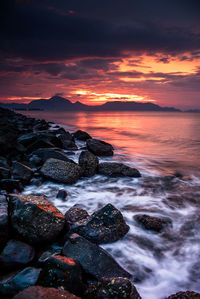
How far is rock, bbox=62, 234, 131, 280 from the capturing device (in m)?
2.51

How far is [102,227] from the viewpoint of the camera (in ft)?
11.0

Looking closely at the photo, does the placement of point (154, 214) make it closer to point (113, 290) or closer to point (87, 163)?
point (87, 163)

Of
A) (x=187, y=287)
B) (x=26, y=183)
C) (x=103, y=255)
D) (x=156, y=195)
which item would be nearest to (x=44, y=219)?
(x=103, y=255)

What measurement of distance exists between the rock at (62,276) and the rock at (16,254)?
565 millimetres

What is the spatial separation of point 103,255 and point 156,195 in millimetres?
3844

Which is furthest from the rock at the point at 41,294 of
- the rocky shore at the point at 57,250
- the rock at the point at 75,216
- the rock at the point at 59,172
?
the rock at the point at 59,172

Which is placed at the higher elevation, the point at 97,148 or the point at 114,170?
the point at 97,148

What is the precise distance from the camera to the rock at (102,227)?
3.26 m

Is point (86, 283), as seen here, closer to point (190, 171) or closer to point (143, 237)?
point (143, 237)

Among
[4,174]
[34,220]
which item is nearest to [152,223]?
[34,220]

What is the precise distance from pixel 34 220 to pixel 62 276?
1057 millimetres

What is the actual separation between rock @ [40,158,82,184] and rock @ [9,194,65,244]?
113 inches

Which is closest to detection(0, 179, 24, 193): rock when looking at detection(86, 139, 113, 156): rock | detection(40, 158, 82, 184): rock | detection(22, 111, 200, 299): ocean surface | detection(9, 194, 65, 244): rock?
detection(22, 111, 200, 299): ocean surface

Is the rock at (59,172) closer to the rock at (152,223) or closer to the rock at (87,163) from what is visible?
the rock at (87,163)
